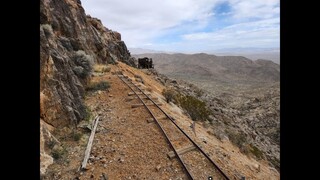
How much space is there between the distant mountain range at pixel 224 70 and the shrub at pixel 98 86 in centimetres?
7150

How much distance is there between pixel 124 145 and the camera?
32.4 feet

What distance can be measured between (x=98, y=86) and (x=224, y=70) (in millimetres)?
115942

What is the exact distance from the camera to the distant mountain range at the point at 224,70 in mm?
102500

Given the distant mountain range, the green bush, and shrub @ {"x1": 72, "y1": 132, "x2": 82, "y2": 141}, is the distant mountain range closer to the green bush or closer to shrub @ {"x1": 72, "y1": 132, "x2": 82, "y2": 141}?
the green bush

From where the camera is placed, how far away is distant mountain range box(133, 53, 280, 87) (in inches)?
4035

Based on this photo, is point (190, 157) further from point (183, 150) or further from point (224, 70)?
point (224, 70)

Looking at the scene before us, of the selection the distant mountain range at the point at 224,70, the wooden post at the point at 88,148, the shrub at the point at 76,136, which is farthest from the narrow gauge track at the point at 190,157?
the distant mountain range at the point at 224,70

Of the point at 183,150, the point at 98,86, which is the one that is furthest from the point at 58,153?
the point at 98,86

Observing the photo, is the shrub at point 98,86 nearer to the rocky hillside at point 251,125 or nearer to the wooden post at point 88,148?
the wooden post at point 88,148

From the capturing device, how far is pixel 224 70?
423 feet
